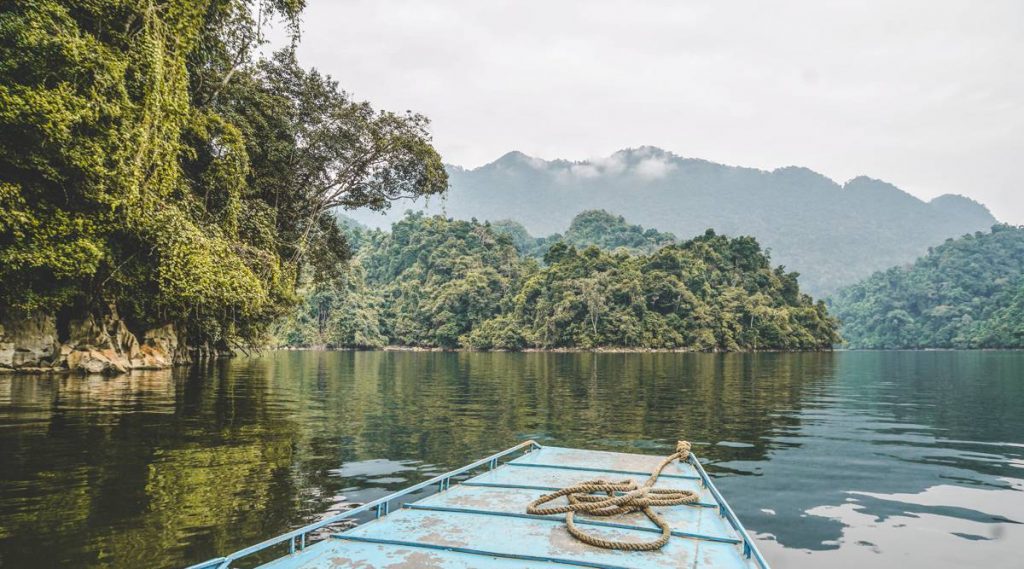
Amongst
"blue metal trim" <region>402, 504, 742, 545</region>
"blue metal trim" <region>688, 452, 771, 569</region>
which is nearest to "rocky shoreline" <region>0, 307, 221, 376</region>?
"blue metal trim" <region>402, 504, 742, 545</region>

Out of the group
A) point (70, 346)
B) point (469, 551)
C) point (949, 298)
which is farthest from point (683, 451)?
point (949, 298)

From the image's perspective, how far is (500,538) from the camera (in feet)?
14.2

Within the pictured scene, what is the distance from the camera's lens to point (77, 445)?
951cm

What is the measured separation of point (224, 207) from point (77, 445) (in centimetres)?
1256

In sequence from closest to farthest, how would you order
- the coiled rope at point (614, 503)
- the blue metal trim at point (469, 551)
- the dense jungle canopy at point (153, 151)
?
1. the blue metal trim at point (469, 551)
2. the coiled rope at point (614, 503)
3. the dense jungle canopy at point (153, 151)

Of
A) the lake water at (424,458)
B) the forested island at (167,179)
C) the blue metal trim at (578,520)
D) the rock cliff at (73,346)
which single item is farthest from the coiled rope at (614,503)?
the rock cliff at (73,346)

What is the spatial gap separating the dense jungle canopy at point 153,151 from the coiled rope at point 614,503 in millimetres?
14769

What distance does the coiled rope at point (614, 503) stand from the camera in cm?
409

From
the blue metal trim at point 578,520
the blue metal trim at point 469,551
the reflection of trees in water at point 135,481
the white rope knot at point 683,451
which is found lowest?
the reflection of trees in water at point 135,481

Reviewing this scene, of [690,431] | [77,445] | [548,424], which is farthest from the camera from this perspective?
[548,424]

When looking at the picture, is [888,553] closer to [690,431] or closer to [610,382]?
[690,431]

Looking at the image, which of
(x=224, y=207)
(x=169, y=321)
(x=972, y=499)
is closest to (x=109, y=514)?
(x=972, y=499)

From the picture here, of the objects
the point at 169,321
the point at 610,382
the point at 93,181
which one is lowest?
the point at 610,382

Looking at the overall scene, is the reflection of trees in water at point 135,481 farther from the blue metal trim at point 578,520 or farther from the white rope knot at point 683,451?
the white rope knot at point 683,451
